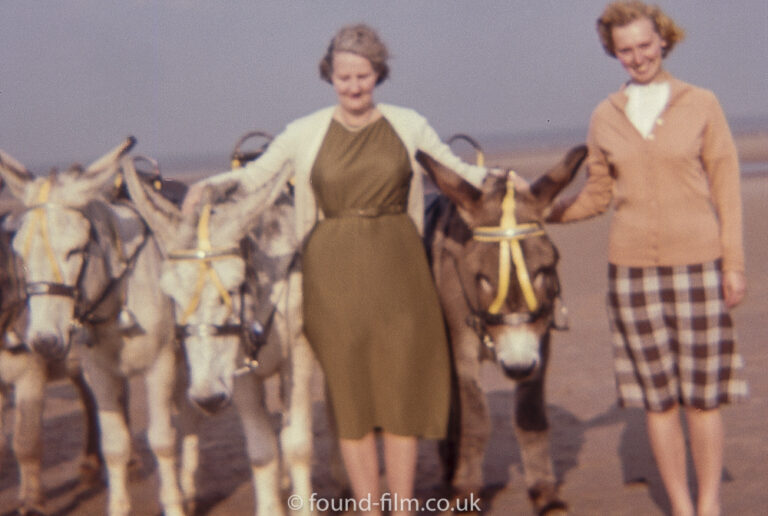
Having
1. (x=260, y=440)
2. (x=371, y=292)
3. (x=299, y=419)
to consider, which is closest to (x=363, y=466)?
(x=299, y=419)

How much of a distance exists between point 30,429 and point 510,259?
3.10 meters

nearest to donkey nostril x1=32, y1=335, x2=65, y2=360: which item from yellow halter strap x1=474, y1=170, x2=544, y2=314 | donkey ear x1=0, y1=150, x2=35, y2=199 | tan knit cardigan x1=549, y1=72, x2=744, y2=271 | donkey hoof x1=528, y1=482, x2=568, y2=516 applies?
donkey ear x1=0, y1=150, x2=35, y2=199

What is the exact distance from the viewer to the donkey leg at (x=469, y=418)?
496cm

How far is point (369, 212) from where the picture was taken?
4441 millimetres

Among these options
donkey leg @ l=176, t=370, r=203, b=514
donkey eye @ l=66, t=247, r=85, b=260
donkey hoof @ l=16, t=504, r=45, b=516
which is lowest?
donkey hoof @ l=16, t=504, r=45, b=516

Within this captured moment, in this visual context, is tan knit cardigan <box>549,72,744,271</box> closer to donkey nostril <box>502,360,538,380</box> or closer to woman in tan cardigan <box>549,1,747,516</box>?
woman in tan cardigan <box>549,1,747,516</box>

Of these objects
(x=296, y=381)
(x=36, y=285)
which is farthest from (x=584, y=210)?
(x=36, y=285)

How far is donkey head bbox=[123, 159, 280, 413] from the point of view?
13.6 ft

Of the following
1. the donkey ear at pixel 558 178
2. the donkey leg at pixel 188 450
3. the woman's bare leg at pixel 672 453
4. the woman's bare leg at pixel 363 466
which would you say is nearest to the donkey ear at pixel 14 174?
the donkey leg at pixel 188 450

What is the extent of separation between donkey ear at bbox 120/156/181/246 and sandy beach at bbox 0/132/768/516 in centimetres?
207

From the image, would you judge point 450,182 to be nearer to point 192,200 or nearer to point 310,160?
point 310,160

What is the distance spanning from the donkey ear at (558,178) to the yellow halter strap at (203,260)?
1448 mm

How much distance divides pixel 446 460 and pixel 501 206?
79.5 inches

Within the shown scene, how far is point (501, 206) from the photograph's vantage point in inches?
176
